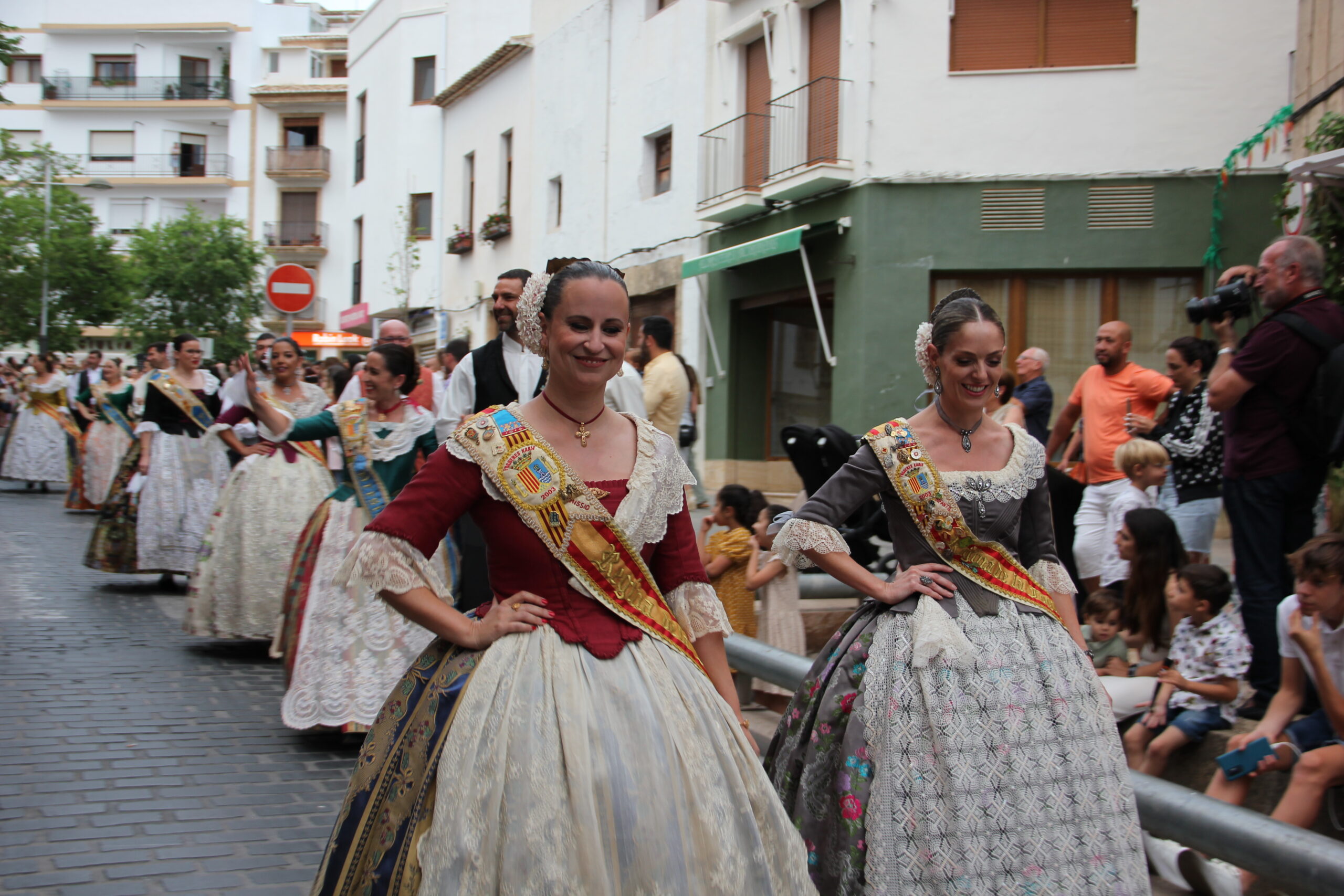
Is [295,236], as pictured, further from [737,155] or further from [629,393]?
[629,393]

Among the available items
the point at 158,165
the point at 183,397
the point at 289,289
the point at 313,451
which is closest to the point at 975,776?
the point at 313,451

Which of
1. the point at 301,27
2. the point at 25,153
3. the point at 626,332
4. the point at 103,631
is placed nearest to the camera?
the point at 626,332

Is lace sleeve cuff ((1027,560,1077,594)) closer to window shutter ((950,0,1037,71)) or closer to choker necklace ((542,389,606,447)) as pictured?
choker necklace ((542,389,606,447))

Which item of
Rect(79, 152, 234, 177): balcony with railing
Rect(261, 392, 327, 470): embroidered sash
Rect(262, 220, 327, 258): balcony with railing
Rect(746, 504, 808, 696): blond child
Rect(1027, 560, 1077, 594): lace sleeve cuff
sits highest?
Rect(79, 152, 234, 177): balcony with railing

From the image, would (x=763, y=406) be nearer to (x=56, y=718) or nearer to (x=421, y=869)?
(x=56, y=718)

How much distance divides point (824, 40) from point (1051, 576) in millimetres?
14121

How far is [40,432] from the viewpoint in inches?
778

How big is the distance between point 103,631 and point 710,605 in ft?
22.0

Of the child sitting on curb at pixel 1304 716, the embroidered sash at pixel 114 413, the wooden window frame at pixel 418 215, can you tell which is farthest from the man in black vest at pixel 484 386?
the wooden window frame at pixel 418 215

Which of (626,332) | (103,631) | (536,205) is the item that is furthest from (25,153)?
(626,332)

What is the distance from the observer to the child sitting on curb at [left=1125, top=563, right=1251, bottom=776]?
4645 mm

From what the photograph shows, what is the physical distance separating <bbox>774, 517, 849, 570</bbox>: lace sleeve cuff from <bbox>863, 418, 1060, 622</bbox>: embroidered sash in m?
0.23

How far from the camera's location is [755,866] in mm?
2529

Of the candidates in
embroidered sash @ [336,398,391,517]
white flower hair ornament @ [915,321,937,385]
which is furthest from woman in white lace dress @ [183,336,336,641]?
white flower hair ornament @ [915,321,937,385]
